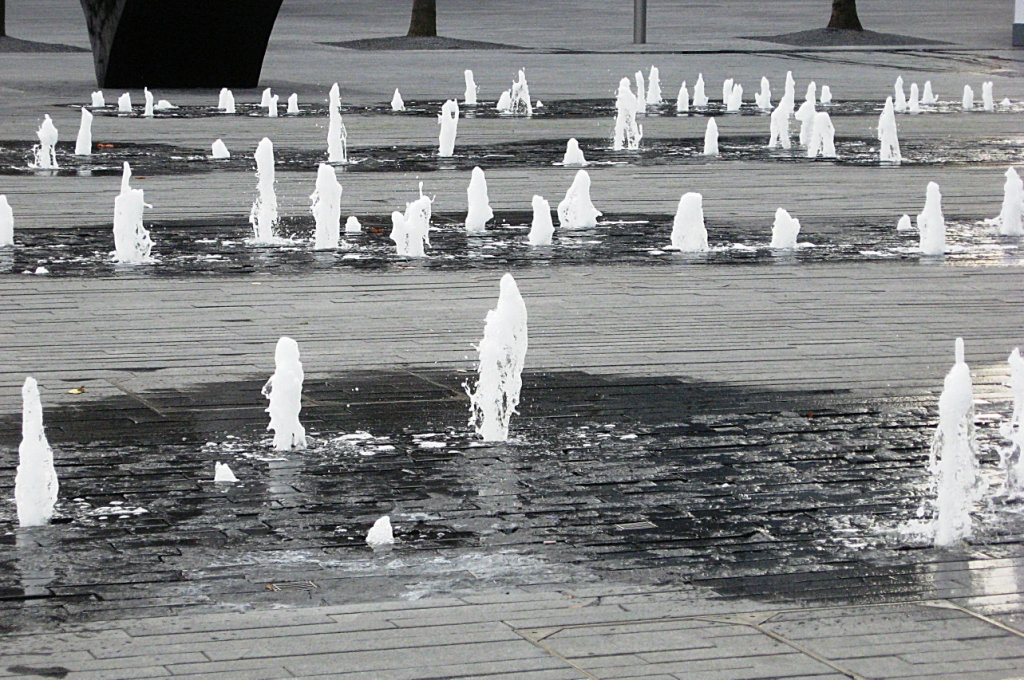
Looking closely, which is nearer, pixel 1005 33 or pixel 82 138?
pixel 82 138

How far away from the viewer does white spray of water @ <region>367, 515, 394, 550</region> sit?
6.58 meters

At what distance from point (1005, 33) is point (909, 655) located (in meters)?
48.6

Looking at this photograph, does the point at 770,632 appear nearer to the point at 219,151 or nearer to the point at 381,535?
the point at 381,535

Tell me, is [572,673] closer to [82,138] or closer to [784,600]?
[784,600]

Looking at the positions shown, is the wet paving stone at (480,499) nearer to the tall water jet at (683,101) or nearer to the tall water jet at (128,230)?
the tall water jet at (128,230)

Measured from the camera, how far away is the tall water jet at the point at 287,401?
805 cm

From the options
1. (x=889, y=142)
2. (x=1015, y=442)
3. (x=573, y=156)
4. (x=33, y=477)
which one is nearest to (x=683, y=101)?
(x=889, y=142)

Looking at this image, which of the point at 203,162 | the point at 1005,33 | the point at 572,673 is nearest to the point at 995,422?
the point at 572,673

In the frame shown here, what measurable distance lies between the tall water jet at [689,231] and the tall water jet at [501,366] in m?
5.69

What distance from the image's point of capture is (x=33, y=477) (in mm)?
6852

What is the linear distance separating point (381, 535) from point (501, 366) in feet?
7.09

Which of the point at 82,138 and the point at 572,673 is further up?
the point at 82,138

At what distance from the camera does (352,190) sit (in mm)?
18156

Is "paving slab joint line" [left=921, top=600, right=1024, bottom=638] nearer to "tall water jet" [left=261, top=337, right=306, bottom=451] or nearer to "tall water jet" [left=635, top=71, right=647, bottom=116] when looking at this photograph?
"tall water jet" [left=261, top=337, right=306, bottom=451]
